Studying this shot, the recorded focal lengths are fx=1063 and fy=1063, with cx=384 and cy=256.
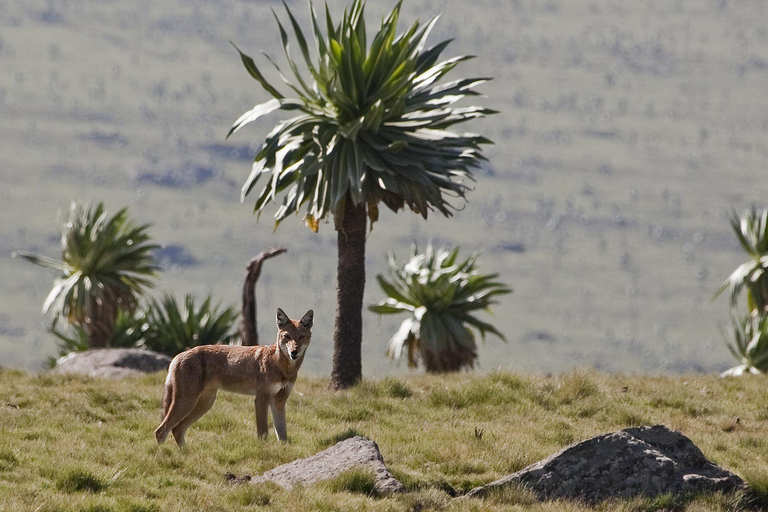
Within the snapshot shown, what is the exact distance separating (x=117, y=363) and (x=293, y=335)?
11.6 m

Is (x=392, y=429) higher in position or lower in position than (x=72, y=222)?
lower

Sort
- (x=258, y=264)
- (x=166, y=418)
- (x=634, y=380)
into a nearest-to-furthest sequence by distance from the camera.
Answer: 1. (x=166, y=418)
2. (x=634, y=380)
3. (x=258, y=264)

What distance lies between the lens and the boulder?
11.0m

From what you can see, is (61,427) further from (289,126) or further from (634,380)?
(634,380)

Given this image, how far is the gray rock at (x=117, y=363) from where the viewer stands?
22.6m

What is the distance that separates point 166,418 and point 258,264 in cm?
Result: 1008

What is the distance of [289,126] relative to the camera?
18.6 metres

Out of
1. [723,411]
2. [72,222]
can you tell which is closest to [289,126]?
[723,411]

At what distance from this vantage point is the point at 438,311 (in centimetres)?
2739

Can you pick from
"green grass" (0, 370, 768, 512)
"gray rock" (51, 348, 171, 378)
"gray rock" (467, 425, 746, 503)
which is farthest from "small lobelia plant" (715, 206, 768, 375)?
"gray rock" (467, 425, 746, 503)

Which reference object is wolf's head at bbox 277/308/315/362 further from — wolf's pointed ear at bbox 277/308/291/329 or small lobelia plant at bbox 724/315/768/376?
small lobelia plant at bbox 724/315/768/376

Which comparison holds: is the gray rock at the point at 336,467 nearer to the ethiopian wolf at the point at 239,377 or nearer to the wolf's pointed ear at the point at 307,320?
the ethiopian wolf at the point at 239,377

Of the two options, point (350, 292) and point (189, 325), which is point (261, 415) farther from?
point (189, 325)

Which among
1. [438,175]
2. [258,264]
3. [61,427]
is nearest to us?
[61,427]
